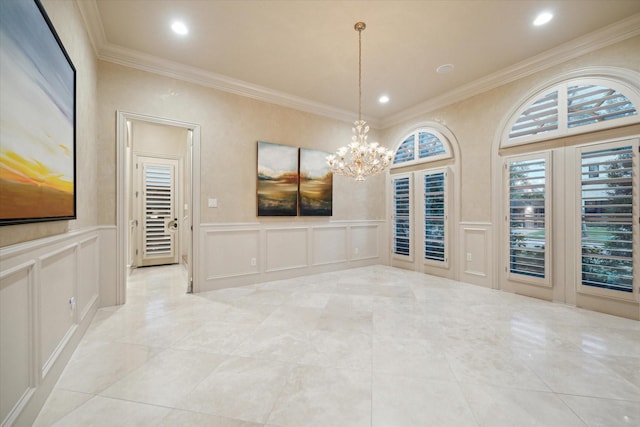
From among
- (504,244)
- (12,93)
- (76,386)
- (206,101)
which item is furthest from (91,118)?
(504,244)

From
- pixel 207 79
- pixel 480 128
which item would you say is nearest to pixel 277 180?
pixel 207 79

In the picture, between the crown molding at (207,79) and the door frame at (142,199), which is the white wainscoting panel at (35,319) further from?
the door frame at (142,199)

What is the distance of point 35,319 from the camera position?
1.41m

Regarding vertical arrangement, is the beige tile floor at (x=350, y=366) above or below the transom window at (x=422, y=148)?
below

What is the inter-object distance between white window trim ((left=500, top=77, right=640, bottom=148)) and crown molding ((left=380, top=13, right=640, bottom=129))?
12.6 inches

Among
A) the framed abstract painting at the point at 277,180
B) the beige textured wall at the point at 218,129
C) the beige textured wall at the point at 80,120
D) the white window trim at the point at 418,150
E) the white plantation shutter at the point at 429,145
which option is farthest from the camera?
the white plantation shutter at the point at 429,145

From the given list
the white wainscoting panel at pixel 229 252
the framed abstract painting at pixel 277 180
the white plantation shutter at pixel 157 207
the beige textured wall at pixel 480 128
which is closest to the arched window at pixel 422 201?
the beige textured wall at pixel 480 128

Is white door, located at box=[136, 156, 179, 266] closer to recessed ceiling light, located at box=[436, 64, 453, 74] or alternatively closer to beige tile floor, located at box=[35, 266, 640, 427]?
beige tile floor, located at box=[35, 266, 640, 427]

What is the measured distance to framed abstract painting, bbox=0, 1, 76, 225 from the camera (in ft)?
3.73

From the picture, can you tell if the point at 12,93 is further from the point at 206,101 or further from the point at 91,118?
the point at 206,101

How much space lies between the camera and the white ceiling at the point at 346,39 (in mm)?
2559

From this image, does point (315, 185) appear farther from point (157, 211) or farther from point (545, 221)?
point (157, 211)

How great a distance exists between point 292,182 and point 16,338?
3.57 m

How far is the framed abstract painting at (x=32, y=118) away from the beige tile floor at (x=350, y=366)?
3.90 feet
